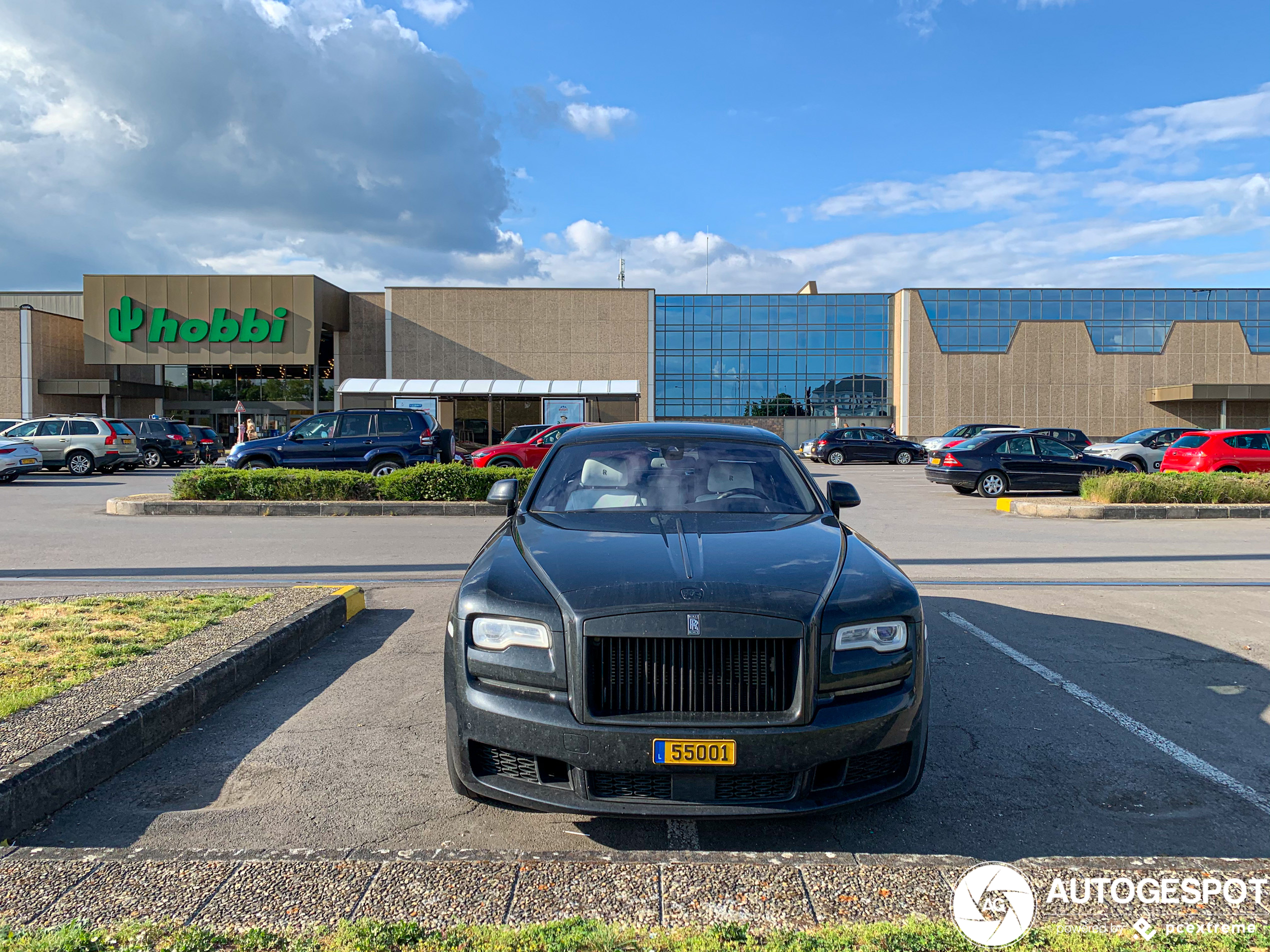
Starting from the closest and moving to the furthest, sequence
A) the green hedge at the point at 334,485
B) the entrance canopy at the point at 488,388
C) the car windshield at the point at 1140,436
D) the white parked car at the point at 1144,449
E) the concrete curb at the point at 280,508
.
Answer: the concrete curb at the point at 280,508, the green hedge at the point at 334,485, the white parked car at the point at 1144,449, the car windshield at the point at 1140,436, the entrance canopy at the point at 488,388

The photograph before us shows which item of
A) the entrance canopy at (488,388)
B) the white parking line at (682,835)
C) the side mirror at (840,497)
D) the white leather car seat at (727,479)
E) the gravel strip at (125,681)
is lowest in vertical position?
the white parking line at (682,835)

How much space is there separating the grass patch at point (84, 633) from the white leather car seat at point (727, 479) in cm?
348

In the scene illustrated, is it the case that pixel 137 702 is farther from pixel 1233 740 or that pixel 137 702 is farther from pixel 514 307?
pixel 514 307

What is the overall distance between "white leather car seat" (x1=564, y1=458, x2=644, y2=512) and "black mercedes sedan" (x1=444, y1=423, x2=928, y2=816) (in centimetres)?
103

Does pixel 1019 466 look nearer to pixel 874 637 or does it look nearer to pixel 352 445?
pixel 352 445

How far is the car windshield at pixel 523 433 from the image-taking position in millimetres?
21391

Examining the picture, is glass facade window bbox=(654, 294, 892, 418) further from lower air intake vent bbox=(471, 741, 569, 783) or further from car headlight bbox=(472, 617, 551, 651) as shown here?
lower air intake vent bbox=(471, 741, 569, 783)

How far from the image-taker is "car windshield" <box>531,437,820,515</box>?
4.41 m

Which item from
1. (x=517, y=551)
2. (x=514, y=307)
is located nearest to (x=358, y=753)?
(x=517, y=551)

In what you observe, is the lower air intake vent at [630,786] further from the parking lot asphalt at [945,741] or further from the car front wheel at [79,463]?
the car front wheel at [79,463]

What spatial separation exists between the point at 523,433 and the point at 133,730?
59.9 ft

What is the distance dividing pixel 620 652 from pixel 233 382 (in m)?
55.8

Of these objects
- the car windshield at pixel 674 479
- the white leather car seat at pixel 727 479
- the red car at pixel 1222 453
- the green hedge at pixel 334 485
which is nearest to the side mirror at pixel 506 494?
the car windshield at pixel 674 479

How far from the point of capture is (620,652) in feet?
9.39
